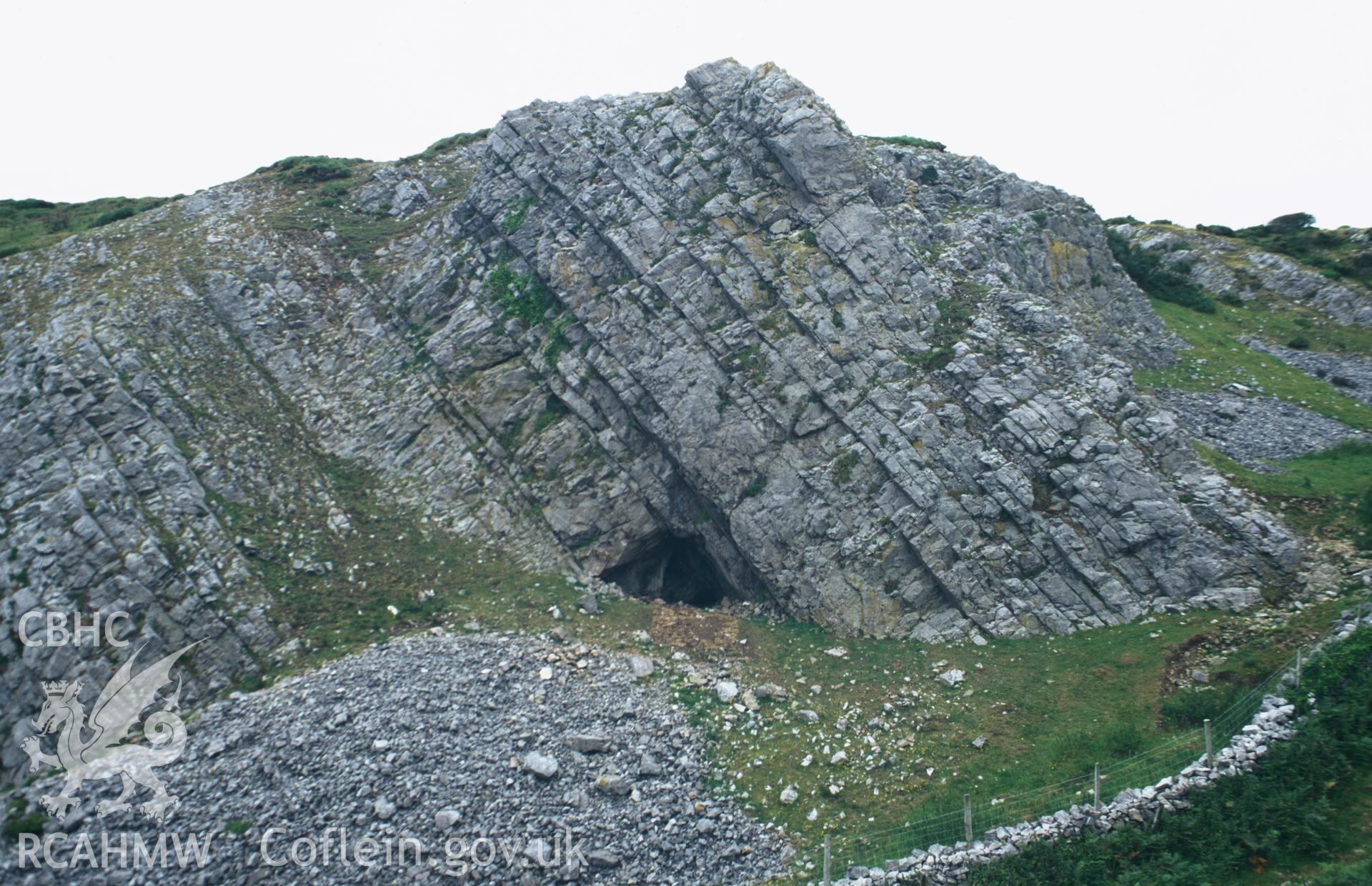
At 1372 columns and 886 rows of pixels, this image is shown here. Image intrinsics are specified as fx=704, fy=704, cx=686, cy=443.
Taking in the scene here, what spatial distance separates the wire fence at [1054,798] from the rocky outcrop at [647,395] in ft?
18.3

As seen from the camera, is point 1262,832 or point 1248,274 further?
point 1248,274

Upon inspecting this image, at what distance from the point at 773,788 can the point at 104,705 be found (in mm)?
18445

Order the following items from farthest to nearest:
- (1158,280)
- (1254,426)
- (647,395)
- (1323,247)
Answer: (1323,247) < (1158,280) < (1254,426) < (647,395)

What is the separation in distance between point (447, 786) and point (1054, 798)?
14.3 metres

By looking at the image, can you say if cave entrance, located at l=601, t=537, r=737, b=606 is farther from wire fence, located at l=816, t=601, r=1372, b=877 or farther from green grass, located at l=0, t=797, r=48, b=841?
green grass, located at l=0, t=797, r=48, b=841

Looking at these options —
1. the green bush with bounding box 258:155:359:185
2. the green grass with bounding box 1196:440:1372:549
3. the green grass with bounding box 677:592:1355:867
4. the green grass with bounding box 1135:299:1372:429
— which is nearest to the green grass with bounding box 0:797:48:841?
the green grass with bounding box 677:592:1355:867

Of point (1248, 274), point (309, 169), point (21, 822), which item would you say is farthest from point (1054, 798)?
point (309, 169)

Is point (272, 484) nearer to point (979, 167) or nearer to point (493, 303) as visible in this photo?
point (493, 303)

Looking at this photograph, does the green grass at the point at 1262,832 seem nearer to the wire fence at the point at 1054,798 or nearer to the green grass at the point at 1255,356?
the wire fence at the point at 1054,798

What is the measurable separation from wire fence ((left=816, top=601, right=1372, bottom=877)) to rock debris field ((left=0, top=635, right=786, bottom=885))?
79.0 inches

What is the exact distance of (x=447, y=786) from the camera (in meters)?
17.5

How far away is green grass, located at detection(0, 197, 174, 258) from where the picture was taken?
1419 inches

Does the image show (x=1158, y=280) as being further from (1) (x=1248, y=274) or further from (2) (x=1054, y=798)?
(2) (x=1054, y=798)

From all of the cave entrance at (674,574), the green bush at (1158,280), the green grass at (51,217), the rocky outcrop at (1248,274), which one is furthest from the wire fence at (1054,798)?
the green grass at (51,217)
